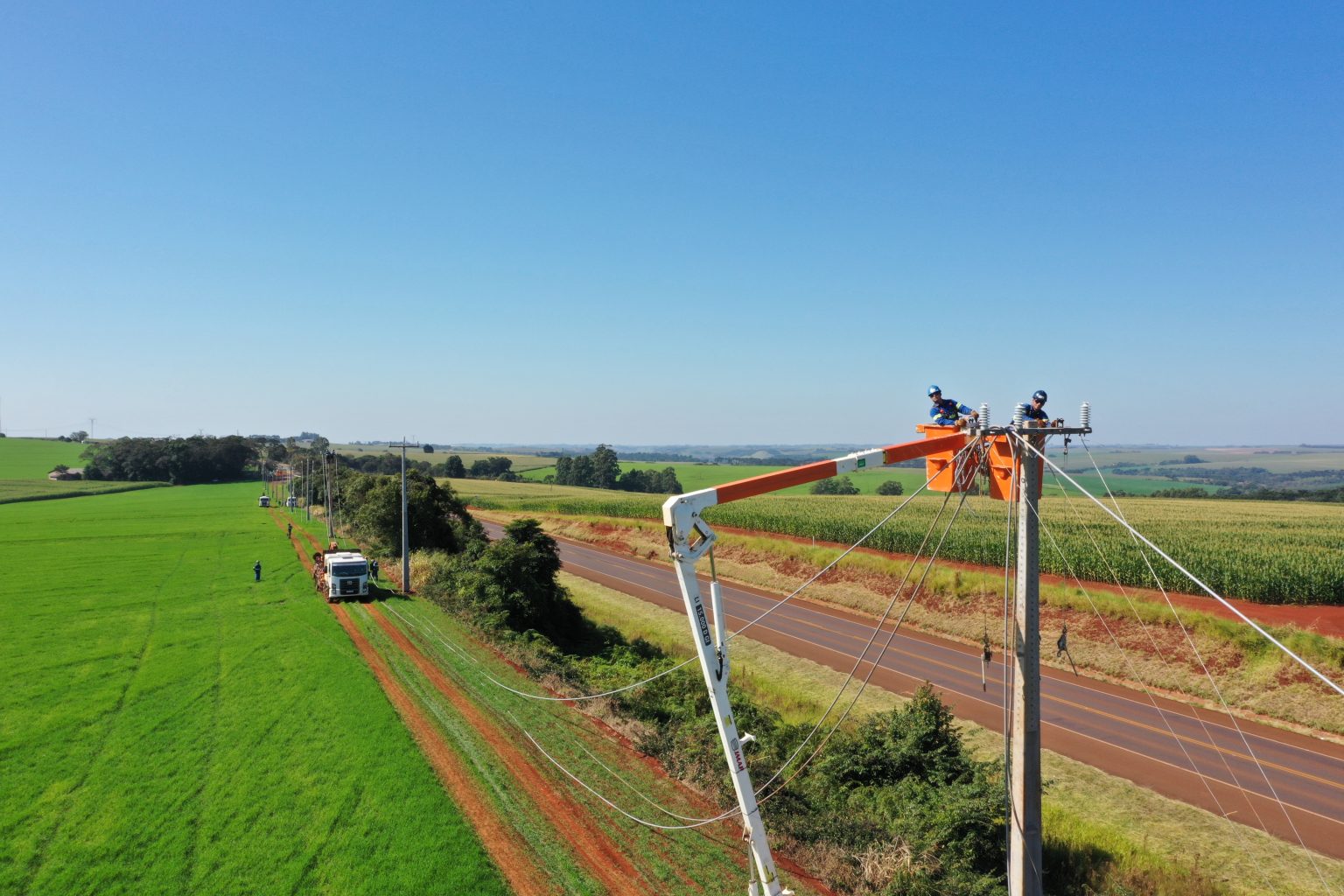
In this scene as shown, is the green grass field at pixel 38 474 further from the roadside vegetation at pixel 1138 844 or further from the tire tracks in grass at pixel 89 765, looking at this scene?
the roadside vegetation at pixel 1138 844

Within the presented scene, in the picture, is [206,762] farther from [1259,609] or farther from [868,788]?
[1259,609]

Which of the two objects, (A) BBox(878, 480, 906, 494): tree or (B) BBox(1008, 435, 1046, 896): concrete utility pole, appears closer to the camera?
(B) BBox(1008, 435, 1046, 896): concrete utility pole

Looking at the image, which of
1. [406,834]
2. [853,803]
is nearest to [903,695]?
[853,803]

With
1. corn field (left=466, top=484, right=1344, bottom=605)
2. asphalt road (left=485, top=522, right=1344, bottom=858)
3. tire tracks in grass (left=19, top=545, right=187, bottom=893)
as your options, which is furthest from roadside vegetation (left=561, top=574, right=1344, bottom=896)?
tire tracks in grass (left=19, top=545, right=187, bottom=893)

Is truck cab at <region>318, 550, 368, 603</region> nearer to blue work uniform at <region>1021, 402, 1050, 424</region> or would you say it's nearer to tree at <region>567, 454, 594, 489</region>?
blue work uniform at <region>1021, 402, 1050, 424</region>

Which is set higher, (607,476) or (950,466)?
(950,466)

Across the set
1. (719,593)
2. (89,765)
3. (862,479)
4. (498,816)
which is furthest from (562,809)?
(862,479)
